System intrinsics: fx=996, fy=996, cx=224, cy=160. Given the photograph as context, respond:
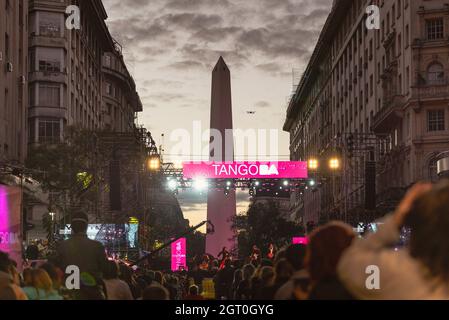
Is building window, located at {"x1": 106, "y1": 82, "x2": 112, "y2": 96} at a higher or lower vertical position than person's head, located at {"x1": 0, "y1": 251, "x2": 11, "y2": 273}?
higher

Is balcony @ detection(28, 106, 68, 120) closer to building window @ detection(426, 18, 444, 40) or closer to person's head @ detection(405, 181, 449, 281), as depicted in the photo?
building window @ detection(426, 18, 444, 40)

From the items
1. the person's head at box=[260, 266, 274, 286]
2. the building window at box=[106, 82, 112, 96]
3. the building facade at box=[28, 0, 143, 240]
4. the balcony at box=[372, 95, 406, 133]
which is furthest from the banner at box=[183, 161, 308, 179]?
the building window at box=[106, 82, 112, 96]

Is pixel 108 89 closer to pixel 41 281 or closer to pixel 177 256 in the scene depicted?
pixel 177 256

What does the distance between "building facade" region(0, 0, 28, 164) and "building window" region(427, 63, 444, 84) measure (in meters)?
25.7

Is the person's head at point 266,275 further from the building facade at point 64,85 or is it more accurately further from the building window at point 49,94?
the building window at point 49,94

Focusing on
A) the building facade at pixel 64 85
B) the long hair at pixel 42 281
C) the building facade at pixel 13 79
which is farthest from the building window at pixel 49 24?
the long hair at pixel 42 281

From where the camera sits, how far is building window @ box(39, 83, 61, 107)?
7575cm

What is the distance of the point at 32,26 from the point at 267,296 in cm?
6938

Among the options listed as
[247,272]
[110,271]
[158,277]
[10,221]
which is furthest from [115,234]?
[110,271]

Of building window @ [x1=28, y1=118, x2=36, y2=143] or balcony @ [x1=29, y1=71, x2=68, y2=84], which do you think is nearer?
building window @ [x1=28, y1=118, x2=36, y2=143]

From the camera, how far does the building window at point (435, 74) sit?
63688mm

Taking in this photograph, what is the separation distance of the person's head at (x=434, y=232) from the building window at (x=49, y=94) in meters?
72.9

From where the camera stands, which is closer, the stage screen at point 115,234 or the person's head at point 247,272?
the person's head at point 247,272
